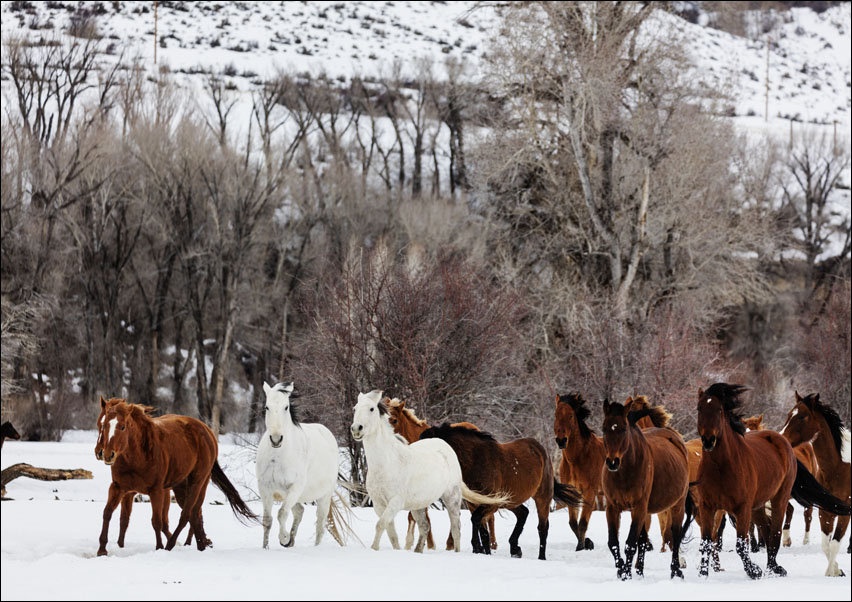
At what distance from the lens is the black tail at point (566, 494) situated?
36.4 feet

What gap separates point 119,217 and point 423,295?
23.9m

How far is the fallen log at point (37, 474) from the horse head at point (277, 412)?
1011cm

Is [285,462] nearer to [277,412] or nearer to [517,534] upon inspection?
[277,412]

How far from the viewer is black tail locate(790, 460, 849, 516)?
9.41 meters

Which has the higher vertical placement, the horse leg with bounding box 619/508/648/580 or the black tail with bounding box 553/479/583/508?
the horse leg with bounding box 619/508/648/580

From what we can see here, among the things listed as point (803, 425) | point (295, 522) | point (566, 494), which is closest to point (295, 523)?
point (295, 522)

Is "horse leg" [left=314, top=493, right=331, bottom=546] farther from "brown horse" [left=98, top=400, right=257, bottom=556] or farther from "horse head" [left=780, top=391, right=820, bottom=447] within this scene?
"horse head" [left=780, top=391, right=820, bottom=447]

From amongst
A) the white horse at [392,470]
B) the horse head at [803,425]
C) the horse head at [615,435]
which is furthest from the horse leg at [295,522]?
the horse head at [803,425]

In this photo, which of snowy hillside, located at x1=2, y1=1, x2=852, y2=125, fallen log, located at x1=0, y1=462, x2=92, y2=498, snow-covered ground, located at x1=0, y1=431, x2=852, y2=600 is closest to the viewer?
snow-covered ground, located at x1=0, y1=431, x2=852, y2=600

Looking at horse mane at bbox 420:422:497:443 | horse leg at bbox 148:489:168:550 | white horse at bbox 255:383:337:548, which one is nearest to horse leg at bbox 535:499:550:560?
horse mane at bbox 420:422:497:443

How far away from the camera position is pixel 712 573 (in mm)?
9227

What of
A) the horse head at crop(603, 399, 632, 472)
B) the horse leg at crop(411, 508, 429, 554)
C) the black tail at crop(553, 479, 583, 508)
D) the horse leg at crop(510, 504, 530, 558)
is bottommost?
the horse leg at crop(510, 504, 530, 558)

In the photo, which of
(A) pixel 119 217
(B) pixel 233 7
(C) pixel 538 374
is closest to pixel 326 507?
(C) pixel 538 374

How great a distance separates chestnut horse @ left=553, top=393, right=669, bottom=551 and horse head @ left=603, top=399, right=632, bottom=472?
52.8 inches
